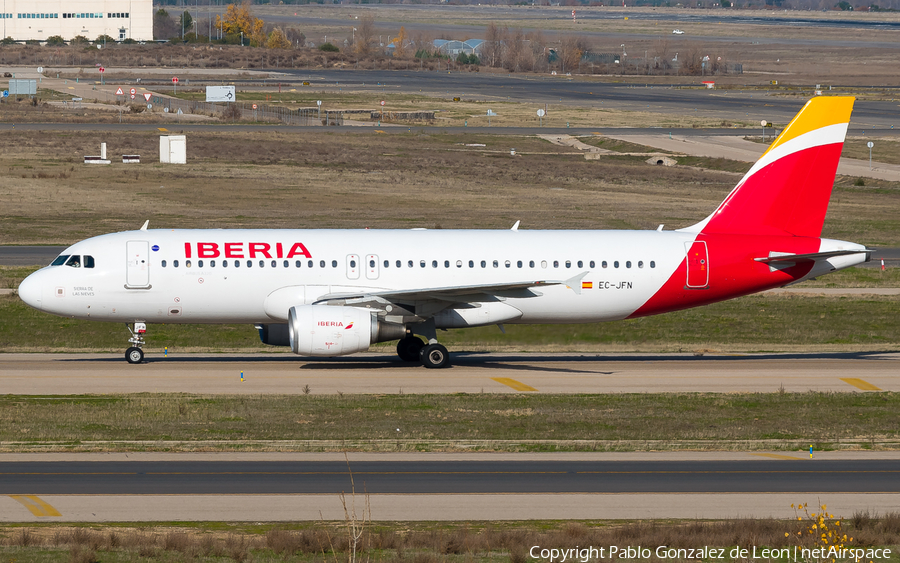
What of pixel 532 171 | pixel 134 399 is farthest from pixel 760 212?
pixel 532 171

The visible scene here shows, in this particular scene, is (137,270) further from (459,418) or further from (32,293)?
(459,418)

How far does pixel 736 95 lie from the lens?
578 ft

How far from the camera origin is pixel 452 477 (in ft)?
83.5

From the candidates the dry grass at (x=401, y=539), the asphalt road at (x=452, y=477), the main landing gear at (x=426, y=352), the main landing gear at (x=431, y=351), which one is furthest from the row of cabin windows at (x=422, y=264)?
the dry grass at (x=401, y=539)

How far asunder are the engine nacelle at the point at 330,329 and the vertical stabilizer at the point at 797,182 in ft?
42.0

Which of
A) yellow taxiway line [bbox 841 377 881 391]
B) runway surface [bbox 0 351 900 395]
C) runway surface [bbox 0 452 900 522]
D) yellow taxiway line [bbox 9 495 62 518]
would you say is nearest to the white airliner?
runway surface [bbox 0 351 900 395]

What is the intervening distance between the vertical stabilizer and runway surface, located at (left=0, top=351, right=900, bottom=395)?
516 centimetres

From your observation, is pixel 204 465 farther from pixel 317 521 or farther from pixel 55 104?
pixel 55 104

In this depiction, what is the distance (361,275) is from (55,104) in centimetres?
12095

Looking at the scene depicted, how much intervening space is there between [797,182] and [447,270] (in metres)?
12.7

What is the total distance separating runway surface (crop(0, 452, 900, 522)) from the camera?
74.3 ft

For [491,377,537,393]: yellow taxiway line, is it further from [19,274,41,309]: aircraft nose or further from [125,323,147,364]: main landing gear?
[19,274,41,309]: aircraft nose

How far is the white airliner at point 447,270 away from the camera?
123ft

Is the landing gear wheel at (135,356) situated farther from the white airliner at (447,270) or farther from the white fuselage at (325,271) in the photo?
the white fuselage at (325,271)
